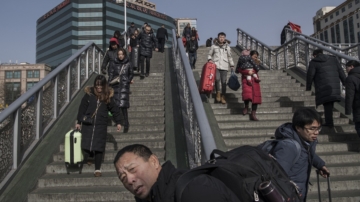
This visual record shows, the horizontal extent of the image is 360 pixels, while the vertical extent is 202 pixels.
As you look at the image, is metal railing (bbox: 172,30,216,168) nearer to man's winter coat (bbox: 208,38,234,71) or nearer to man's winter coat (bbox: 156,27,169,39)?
man's winter coat (bbox: 208,38,234,71)

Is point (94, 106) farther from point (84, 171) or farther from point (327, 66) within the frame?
point (327, 66)

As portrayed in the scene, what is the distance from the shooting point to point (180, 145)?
536 centimetres

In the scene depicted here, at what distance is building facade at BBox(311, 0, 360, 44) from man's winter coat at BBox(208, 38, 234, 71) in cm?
8440

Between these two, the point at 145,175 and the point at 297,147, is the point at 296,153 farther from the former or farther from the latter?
the point at 145,175

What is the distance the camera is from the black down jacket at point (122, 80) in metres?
6.35

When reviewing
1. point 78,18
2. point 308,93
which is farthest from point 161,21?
point 308,93

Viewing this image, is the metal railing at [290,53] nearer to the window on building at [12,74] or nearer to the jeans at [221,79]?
the jeans at [221,79]

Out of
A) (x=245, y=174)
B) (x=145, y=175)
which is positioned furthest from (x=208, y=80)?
(x=245, y=174)

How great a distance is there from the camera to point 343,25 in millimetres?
95812

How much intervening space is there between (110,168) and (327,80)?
3.99 metres

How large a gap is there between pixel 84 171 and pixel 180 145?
1437 mm

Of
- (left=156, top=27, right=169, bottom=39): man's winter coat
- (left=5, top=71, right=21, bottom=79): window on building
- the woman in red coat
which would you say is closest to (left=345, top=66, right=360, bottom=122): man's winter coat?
the woman in red coat

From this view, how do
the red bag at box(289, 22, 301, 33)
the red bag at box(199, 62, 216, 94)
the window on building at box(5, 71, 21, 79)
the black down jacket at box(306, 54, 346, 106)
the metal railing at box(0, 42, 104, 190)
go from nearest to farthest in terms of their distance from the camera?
the metal railing at box(0, 42, 104, 190) < the black down jacket at box(306, 54, 346, 106) < the red bag at box(199, 62, 216, 94) < the red bag at box(289, 22, 301, 33) < the window on building at box(5, 71, 21, 79)

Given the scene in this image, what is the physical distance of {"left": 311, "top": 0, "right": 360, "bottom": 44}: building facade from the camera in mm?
90738
